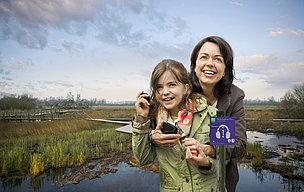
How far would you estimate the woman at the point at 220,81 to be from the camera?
4.66 feet

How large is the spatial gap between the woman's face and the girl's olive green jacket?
0.20m

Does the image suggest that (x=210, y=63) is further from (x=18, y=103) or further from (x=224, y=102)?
(x=18, y=103)

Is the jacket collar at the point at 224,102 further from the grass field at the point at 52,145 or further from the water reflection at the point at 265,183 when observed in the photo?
the grass field at the point at 52,145

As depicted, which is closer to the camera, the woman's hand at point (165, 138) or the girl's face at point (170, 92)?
the woman's hand at point (165, 138)

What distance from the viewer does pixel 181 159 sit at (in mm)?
1365

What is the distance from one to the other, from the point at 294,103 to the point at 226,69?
2260cm

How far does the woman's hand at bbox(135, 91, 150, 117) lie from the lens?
133 cm

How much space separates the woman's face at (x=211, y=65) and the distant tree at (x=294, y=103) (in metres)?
22.2

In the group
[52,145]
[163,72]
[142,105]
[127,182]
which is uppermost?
[163,72]

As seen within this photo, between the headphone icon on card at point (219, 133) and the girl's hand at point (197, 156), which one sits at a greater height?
the headphone icon on card at point (219, 133)

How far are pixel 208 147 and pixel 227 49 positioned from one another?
670 mm

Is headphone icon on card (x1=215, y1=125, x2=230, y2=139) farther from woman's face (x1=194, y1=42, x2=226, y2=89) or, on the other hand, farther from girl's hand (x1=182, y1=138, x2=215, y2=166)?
woman's face (x1=194, y1=42, x2=226, y2=89)

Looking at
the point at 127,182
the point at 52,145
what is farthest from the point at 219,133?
the point at 52,145

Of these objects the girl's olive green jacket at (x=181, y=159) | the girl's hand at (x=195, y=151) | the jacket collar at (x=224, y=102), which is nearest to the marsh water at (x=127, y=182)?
the girl's olive green jacket at (x=181, y=159)
